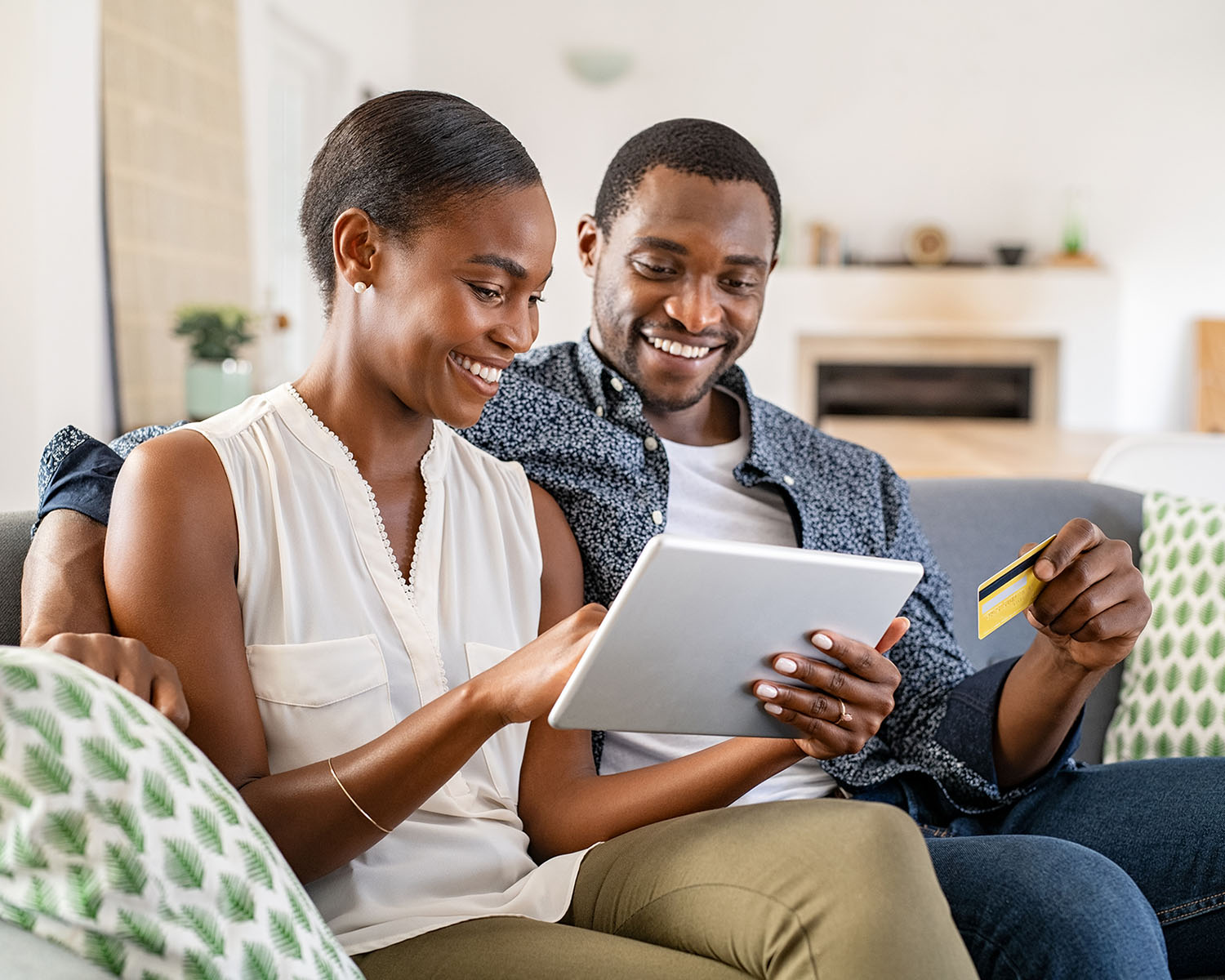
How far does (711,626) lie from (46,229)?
2818mm

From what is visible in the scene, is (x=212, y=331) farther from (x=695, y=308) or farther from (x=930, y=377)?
(x=930, y=377)

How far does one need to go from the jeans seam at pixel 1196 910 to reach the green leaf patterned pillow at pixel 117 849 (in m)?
0.92

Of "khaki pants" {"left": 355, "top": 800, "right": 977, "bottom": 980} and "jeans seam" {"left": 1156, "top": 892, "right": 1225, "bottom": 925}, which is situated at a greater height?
"khaki pants" {"left": 355, "top": 800, "right": 977, "bottom": 980}

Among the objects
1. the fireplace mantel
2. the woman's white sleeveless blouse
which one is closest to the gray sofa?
the woman's white sleeveless blouse

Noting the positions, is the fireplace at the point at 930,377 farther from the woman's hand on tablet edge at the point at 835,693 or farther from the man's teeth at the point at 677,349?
the woman's hand on tablet edge at the point at 835,693

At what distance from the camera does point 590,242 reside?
1.62 meters

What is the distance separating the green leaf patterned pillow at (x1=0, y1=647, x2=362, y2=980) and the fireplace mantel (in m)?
6.00

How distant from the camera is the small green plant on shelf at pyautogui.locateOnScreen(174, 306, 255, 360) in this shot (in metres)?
3.50

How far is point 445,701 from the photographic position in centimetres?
94

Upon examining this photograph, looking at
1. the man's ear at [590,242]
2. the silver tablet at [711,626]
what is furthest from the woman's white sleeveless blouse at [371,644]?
the man's ear at [590,242]

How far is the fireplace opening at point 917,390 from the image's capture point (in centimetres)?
680

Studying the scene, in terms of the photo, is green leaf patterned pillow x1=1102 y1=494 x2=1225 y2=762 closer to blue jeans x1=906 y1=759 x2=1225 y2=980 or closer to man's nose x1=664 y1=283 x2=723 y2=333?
blue jeans x1=906 y1=759 x2=1225 y2=980

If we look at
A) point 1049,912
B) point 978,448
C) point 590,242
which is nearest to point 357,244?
point 590,242

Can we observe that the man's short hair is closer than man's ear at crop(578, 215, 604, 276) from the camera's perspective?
Yes
